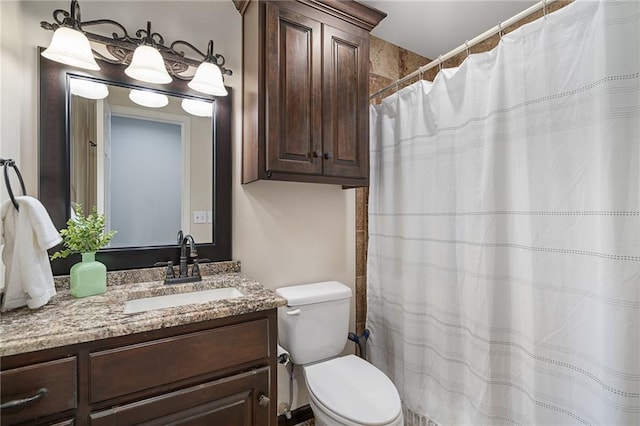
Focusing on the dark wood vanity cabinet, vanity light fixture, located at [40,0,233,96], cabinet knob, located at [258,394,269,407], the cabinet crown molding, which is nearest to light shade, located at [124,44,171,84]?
vanity light fixture, located at [40,0,233,96]

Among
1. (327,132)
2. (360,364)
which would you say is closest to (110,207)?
(327,132)

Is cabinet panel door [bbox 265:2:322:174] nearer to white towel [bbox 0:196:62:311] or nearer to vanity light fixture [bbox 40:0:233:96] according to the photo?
vanity light fixture [bbox 40:0:233:96]

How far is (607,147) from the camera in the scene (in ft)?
3.05

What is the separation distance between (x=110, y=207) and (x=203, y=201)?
40cm

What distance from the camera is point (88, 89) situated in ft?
4.17

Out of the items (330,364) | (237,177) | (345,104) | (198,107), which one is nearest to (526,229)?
(345,104)

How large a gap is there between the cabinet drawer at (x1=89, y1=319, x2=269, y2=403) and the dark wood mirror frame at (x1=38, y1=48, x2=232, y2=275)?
0.56 meters

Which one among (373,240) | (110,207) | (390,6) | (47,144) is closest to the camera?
(47,144)

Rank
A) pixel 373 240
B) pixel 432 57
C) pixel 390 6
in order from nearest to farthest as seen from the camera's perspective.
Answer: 1. pixel 390 6
2. pixel 373 240
3. pixel 432 57

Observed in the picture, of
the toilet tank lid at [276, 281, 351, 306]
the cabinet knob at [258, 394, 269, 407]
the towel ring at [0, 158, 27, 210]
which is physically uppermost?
the towel ring at [0, 158, 27, 210]

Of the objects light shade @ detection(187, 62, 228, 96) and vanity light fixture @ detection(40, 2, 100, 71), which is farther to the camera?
light shade @ detection(187, 62, 228, 96)

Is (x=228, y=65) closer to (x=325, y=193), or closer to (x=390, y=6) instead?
(x=325, y=193)

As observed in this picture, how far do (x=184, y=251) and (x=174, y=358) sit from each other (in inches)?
22.1

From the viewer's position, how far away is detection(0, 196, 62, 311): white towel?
94cm
